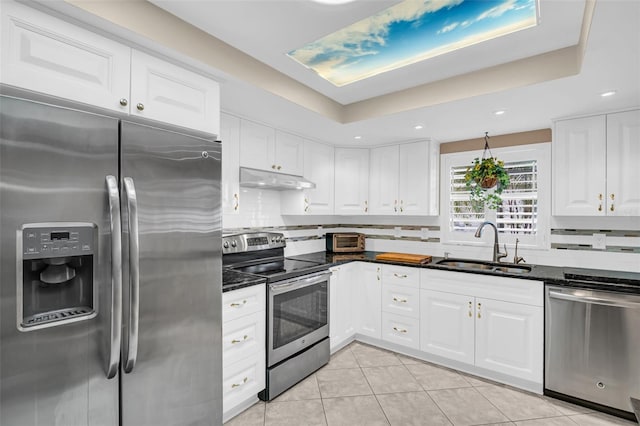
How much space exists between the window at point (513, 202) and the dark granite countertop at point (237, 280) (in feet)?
7.70

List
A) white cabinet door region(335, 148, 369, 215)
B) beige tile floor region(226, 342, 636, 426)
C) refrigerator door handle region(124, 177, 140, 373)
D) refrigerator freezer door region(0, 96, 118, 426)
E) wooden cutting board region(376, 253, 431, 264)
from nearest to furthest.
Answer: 1. refrigerator freezer door region(0, 96, 118, 426)
2. refrigerator door handle region(124, 177, 140, 373)
3. beige tile floor region(226, 342, 636, 426)
4. wooden cutting board region(376, 253, 431, 264)
5. white cabinet door region(335, 148, 369, 215)

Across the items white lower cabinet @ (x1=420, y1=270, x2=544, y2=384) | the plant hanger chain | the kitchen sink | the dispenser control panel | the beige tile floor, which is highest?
the plant hanger chain

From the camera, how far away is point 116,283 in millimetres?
1325

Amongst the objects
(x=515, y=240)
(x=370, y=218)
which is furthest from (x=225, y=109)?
(x=515, y=240)

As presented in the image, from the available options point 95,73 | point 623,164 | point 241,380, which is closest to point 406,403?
point 241,380

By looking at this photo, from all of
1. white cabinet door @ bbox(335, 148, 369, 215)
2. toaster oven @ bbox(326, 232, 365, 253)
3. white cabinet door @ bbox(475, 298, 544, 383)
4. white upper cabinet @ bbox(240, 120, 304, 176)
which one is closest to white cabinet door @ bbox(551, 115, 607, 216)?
white cabinet door @ bbox(475, 298, 544, 383)

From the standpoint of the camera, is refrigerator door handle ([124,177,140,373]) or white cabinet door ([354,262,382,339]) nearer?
refrigerator door handle ([124,177,140,373])

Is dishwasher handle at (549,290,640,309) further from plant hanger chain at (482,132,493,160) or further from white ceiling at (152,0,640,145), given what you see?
plant hanger chain at (482,132,493,160)

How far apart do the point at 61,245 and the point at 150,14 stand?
3.96ft

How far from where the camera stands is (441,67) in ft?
7.45

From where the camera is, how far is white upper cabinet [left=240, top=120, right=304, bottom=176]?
9.18 ft

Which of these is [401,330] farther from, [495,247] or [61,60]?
[61,60]

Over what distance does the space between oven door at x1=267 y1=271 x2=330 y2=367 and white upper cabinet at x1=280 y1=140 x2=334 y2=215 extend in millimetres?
829

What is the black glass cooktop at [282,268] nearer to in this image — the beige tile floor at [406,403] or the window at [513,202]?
the beige tile floor at [406,403]
